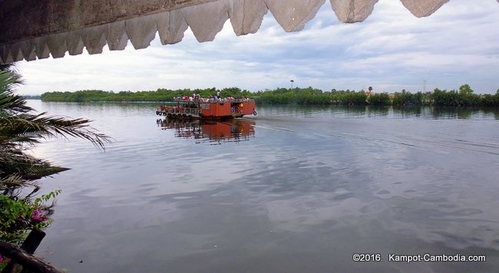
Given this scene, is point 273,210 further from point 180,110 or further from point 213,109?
point 180,110

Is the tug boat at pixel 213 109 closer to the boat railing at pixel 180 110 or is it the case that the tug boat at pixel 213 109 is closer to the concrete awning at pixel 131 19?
the boat railing at pixel 180 110

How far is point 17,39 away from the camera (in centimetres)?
378

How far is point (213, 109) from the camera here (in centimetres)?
4575

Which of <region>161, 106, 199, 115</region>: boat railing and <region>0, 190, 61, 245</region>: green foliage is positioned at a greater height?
<region>161, 106, 199, 115</region>: boat railing

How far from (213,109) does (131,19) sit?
43192 mm

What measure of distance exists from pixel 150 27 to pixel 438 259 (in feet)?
25.8

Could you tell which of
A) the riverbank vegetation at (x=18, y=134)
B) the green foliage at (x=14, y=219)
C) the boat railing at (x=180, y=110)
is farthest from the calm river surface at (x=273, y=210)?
the boat railing at (x=180, y=110)

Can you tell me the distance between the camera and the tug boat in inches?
1805

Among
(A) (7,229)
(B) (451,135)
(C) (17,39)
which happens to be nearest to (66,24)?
(C) (17,39)

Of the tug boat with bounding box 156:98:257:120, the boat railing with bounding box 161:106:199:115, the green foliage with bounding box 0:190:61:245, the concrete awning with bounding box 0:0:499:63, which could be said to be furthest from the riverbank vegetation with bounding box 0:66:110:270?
the boat railing with bounding box 161:106:199:115

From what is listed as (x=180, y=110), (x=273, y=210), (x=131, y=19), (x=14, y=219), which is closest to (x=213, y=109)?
(x=180, y=110)

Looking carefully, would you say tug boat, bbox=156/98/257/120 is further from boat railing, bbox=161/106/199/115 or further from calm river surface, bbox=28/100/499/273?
calm river surface, bbox=28/100/499/273

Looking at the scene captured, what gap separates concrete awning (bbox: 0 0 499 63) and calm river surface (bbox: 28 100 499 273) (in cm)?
505

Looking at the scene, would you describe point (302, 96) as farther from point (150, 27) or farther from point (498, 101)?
point (150, 27)
